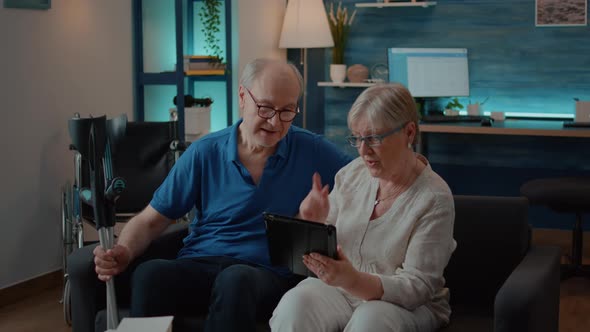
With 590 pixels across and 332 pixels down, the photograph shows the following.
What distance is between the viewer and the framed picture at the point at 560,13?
5.23m

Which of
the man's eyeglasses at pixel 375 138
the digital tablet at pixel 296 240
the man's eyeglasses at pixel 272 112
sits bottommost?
the digital tablet at pixel 296 240

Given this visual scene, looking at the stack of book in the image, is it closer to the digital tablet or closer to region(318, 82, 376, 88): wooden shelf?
region(318, 82, 376, 88): wooden shelf

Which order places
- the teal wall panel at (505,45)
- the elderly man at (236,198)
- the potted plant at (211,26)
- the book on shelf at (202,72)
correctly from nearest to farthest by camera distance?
the elderly man at (236,198), the book on shelf at (202,72), the potted plant at (211,26), the teal wall panel at (505,45)

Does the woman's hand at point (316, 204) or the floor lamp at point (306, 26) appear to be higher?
the floor lamp at point (306, 26)

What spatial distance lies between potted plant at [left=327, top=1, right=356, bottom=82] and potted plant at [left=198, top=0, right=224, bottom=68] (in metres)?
0.84

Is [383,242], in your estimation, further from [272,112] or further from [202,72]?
[202,72]

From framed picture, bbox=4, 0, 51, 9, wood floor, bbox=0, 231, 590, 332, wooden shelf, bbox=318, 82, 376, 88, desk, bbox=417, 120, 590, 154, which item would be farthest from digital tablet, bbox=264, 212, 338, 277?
wooden shelf, bbox=318, 82, 376, 88

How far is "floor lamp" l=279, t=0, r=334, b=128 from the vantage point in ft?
18.3

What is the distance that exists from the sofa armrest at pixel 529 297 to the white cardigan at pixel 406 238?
7.1 inches

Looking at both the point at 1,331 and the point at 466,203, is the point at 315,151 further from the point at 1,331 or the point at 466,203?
the point at 1,331

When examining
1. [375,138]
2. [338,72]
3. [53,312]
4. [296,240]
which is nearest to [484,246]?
[375,138]

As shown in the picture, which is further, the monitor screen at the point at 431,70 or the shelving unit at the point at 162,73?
the monitor screen at the point at 431,70

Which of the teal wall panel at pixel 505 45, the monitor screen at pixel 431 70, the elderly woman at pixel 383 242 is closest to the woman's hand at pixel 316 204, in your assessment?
the elderly woman at pixel 383 242

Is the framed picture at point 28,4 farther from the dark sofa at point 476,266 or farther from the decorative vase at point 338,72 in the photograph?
the decorative vase at point 338,72
